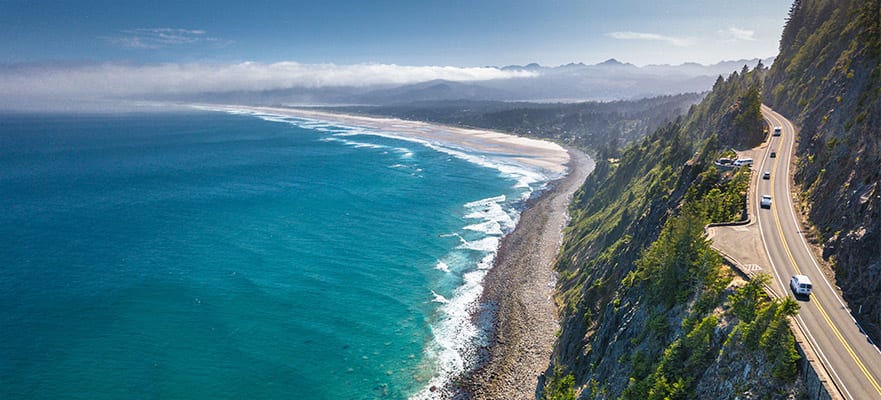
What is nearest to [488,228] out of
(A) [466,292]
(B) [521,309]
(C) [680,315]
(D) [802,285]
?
(A) [466,292]

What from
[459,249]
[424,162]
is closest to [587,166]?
[424,162]

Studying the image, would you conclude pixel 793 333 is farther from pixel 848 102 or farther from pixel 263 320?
pixel 263 320

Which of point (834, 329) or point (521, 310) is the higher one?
point (834, 329)

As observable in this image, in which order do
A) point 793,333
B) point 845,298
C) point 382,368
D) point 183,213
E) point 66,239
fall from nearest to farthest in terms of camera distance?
1. point 793,333
2. point 845,298
3. point 382,368
4. point 66,239
5. point 183,213

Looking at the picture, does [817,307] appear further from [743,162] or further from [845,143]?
[743,162]

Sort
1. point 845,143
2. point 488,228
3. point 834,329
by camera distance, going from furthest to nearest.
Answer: point 488,228 < point 845,143 < point 834,329

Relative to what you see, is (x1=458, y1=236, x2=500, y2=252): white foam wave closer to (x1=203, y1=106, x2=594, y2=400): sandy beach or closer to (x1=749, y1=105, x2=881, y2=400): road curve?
(x1=203, y1=106, x2=594, y2=400): sandy beach
